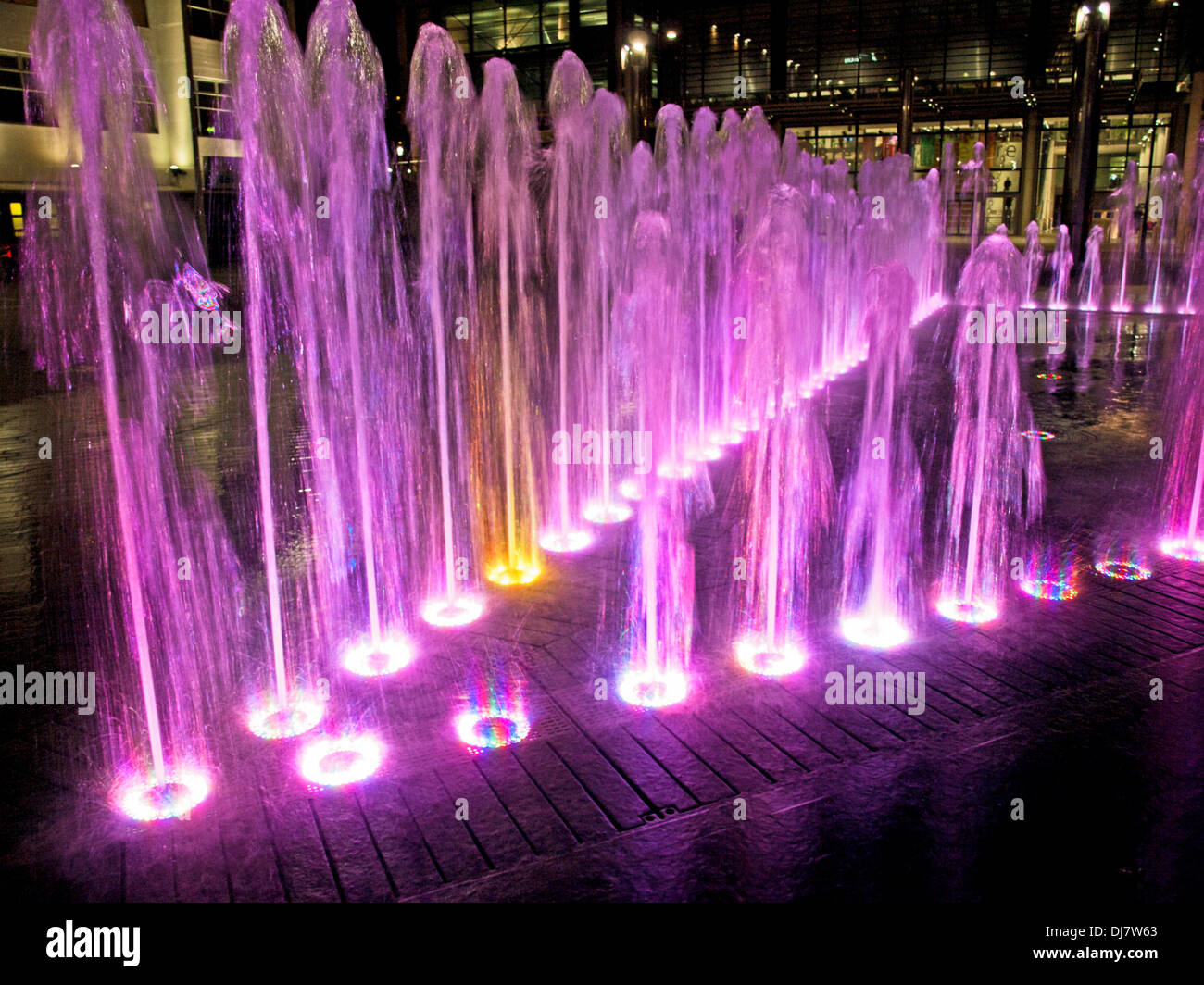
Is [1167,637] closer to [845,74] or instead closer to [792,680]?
[792,680]

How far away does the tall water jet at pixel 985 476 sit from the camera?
5672 mm

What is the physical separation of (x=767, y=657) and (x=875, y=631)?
28.9 inches

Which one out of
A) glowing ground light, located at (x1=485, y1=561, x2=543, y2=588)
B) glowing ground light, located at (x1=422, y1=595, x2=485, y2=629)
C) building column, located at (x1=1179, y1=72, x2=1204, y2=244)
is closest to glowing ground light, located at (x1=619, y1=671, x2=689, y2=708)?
glowing ground light, located at (x1=422, y1=595, x2=485, y2=629)

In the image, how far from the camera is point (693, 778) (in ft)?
12.5

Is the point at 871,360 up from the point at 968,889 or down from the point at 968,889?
up

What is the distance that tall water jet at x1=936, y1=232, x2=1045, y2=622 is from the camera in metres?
5.67

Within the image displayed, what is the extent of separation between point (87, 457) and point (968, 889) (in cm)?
1015

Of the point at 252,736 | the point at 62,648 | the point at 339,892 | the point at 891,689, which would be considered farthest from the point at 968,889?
the point at 62,648

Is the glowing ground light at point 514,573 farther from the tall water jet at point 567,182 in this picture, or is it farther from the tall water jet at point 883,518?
the tall water jet at point 883,518

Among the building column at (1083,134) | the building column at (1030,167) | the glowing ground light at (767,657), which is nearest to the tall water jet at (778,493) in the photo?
the glowing ground light at (767,657)

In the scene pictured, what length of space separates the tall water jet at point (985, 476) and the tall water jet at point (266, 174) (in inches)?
148

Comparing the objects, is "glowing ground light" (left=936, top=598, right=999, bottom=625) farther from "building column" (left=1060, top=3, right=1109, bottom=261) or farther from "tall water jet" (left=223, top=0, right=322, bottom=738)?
"building column" (left=1060, top=3, right=1109, bottom=261)

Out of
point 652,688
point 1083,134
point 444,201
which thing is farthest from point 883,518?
point 1083,134

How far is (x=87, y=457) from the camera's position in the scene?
10219 mm
